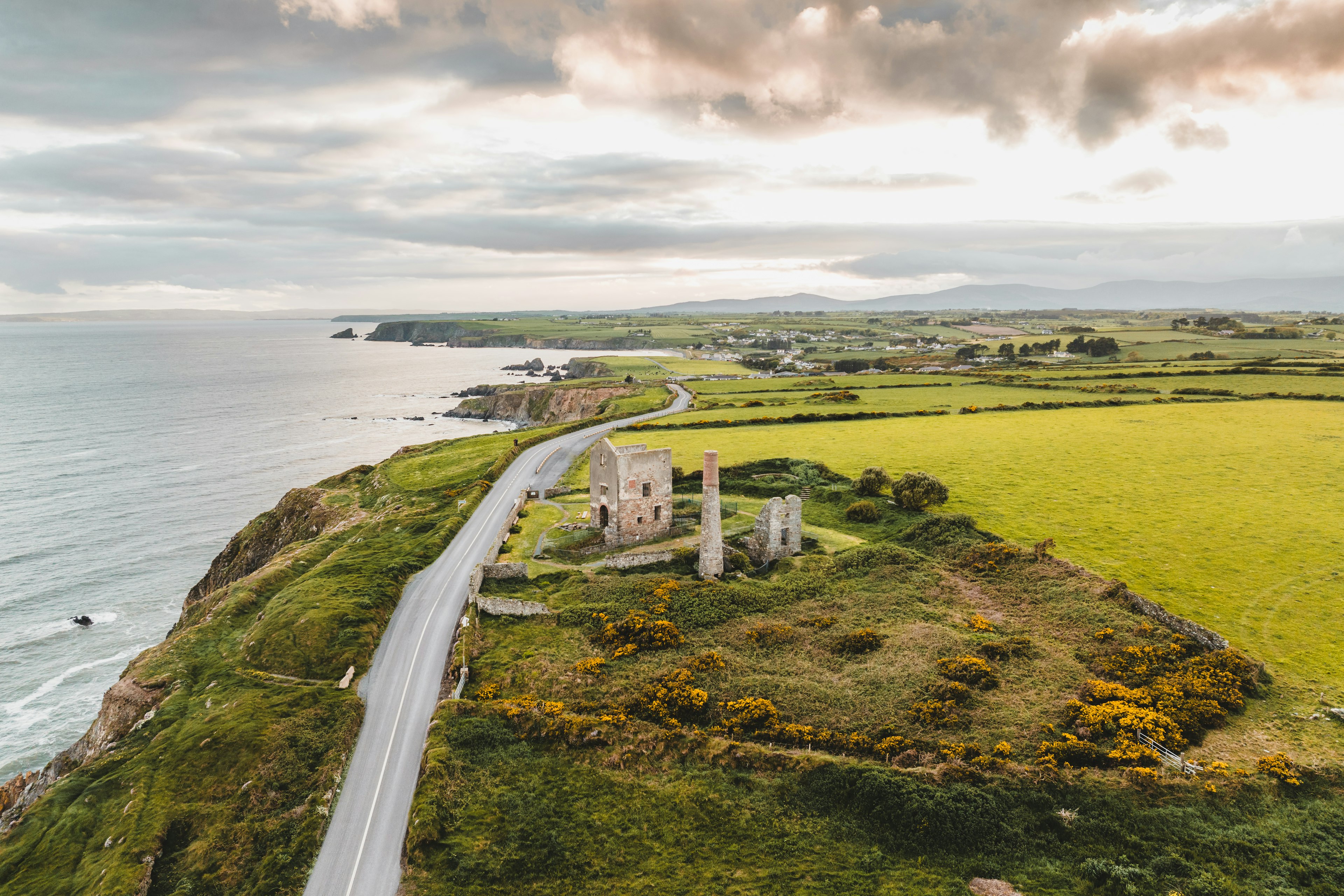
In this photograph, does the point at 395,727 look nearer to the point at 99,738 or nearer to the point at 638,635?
the point at 638,635

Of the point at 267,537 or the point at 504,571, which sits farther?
the point at 267,537

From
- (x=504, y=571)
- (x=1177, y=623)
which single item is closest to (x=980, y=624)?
(x=1177, y=623)

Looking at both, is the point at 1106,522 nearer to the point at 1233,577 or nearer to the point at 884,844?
the point at 1233,577

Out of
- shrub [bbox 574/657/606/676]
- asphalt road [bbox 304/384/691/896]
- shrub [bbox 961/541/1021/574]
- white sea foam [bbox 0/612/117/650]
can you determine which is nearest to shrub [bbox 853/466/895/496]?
shrub [bbox 961/541/1021/574]

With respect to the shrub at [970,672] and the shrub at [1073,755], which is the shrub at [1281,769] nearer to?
the shrub at [1073,755]

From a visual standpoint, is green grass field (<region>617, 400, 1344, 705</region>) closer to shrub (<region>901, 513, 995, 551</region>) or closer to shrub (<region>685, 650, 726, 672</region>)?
shrub (<region>901, 513, 995, 551</region>)
